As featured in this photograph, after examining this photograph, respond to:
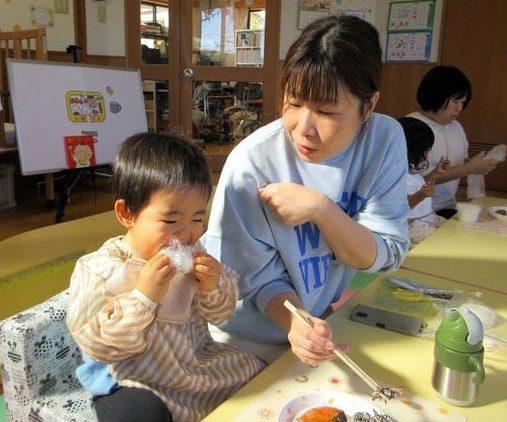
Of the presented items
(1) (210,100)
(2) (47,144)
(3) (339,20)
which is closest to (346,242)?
(3) (339,20)

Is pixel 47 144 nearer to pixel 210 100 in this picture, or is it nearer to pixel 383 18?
pixel 210 100

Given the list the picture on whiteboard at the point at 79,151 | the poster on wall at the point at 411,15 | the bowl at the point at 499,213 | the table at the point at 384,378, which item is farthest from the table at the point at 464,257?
the poster on wall at the point at 411,15

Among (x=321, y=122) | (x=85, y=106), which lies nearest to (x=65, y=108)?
(x=85, y=106)

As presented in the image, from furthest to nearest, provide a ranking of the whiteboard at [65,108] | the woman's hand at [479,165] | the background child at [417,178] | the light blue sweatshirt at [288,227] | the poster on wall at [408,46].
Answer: the poster on wall at [408,46] < the whiteboard at [65,108] < the woman's hand at [479,165] < the background child at [417,178] < the light blue sweatshirt at [288,227]

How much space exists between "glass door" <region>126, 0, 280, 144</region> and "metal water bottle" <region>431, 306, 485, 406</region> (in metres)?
4.48

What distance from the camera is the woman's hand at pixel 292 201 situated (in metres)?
0.96

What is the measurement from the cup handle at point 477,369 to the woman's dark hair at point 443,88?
2.13 metres

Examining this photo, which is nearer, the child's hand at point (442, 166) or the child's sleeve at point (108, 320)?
the child's sleeve at point (108, 320)

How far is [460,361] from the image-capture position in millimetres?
762

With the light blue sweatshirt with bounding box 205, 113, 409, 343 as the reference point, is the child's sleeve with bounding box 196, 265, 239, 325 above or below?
below

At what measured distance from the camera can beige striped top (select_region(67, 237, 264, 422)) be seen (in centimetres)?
89

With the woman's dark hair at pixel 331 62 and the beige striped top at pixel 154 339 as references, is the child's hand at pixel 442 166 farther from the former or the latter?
the beige striped top at pixel 154 339

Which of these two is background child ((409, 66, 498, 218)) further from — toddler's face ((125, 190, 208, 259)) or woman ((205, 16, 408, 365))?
toddler's face ((125, 190, 208, 259))

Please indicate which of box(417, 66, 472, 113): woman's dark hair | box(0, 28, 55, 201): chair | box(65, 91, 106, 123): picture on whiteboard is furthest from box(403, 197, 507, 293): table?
box(0, 28, 55, 201): chair
